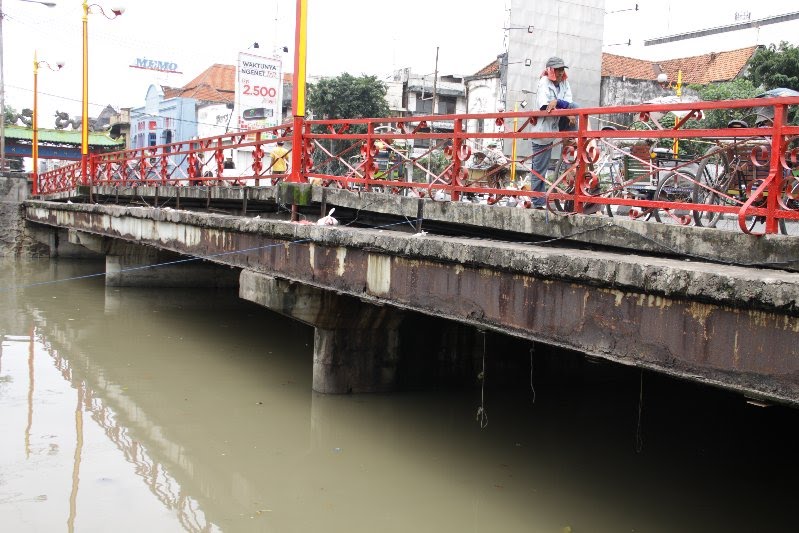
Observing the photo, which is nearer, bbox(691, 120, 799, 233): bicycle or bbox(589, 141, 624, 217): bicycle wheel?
bbox(691, 120, 799, 233): bicycle

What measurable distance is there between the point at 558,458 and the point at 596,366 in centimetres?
332

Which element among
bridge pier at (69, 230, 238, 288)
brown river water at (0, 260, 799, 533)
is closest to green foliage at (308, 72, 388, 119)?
bridge pier at (69, 230, 238, 288)

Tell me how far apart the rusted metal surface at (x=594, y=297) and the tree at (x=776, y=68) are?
21924mm

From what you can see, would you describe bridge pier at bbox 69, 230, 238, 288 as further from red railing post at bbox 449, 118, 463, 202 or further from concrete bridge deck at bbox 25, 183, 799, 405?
red railing post at bbox 449, 118, 463, 202

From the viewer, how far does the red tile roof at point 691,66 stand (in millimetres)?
31844

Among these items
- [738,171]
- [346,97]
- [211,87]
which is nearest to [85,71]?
[346,97]

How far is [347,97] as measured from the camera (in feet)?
108

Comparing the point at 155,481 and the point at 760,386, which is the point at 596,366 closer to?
the point at 155,481

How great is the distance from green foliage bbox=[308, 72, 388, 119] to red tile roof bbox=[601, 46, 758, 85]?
375 inches

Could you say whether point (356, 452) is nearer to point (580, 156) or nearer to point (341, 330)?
point (341, 330)

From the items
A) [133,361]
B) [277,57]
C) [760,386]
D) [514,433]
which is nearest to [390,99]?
[277,57]

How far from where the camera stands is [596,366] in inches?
420

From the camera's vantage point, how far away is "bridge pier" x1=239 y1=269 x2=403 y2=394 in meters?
8.48

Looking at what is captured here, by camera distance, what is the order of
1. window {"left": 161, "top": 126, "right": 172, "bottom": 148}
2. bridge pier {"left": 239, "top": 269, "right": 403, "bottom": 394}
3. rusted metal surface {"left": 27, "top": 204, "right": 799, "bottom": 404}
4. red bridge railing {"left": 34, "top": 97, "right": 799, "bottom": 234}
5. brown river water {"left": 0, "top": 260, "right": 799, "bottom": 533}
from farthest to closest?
window {"left": 161, "top": 126, "right": 172, "bottom": 148} → bridge pier {"left": 239, "top": 269, "right": 403, "bottom": 394} → brown river water {"left": 0, "top": 260, "right": 799, "bottom": 533} → red bridge railing {"left": 34, "top": 97, "right": 799, "bottom": 234} → rusted metal surface {"left": 27, "top": 204, "right": 799, "bottom": 404}
